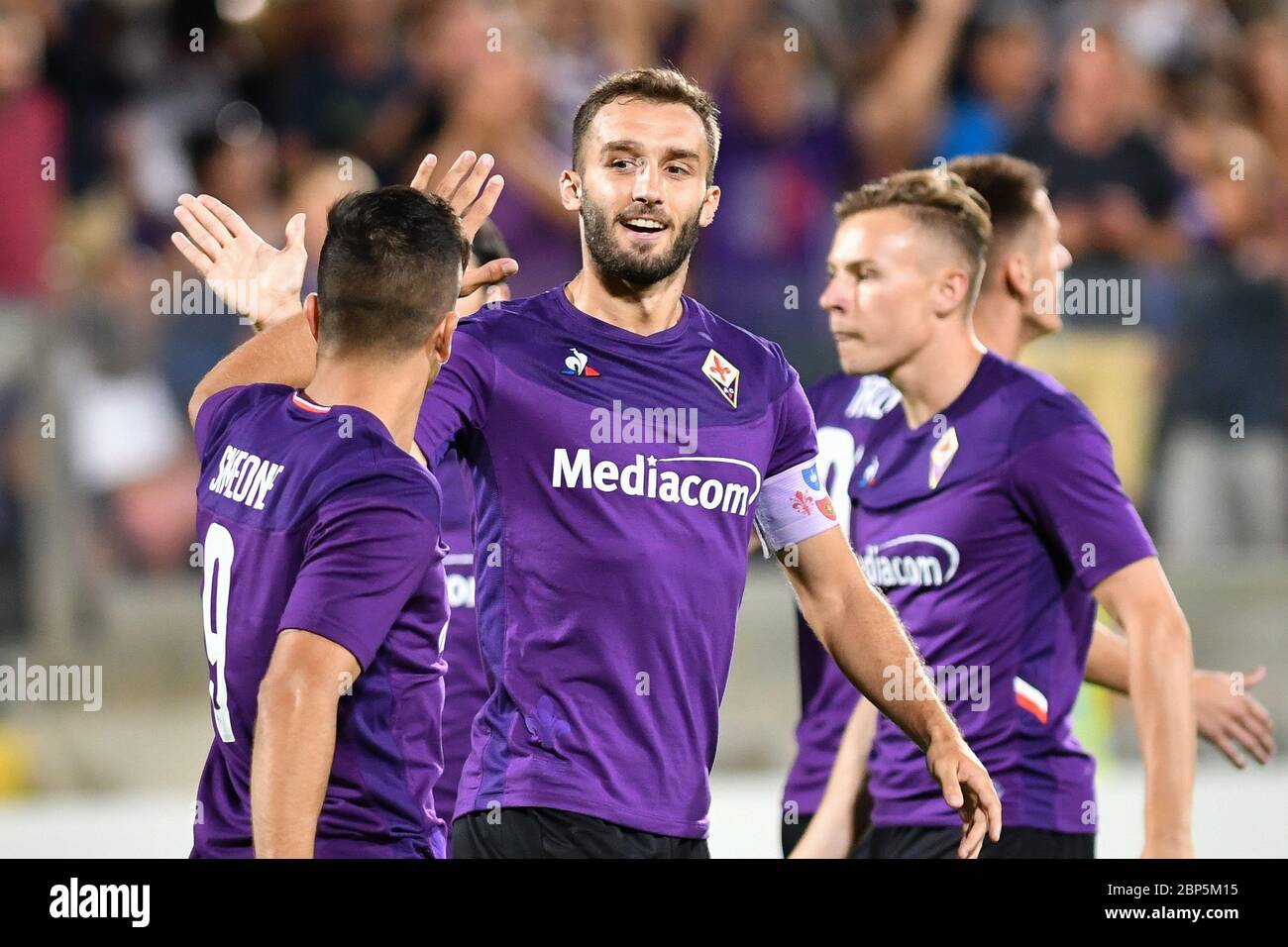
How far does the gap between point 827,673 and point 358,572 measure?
252 cm

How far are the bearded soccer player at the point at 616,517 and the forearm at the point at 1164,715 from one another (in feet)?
2.33

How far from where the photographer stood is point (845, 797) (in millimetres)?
5086

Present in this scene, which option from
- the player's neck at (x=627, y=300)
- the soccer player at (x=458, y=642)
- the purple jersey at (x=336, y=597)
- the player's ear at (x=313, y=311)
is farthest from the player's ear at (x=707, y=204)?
the purple jersey at (x=336, y=597)

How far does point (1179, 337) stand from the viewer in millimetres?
8953

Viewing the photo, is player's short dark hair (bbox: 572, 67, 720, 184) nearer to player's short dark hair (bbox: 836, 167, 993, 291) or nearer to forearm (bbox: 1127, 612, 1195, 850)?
player's short dark hair (bbox: 836, 167, 993, 291)

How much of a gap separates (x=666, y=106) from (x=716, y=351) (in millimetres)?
557

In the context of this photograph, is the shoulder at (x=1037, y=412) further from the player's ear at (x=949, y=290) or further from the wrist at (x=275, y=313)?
the wrist at (x=275, y=313)

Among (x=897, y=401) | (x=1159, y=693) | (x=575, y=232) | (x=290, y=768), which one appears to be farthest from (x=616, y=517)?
(x=575, y=232)

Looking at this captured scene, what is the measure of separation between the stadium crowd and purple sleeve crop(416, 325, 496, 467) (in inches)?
163

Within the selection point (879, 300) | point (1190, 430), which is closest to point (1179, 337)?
point (1190, 430)

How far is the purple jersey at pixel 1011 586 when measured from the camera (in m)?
4.72

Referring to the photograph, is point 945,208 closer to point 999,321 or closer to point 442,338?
point 999,321

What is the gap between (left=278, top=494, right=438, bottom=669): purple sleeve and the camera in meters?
3.16

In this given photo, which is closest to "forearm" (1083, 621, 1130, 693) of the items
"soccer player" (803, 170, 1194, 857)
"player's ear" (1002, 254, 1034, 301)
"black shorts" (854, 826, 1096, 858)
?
"soccer player" (803, 170, 1194, 857)
